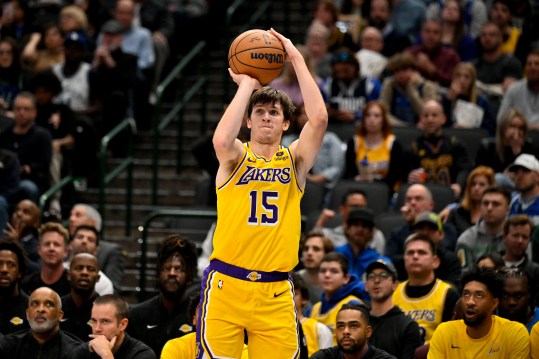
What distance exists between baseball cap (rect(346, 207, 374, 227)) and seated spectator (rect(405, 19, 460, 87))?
4.01 meters

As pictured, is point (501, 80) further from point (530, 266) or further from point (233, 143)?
point (233, 143)

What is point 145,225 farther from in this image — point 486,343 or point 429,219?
point 486,343

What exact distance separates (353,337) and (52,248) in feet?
12.1

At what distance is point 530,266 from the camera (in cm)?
1177

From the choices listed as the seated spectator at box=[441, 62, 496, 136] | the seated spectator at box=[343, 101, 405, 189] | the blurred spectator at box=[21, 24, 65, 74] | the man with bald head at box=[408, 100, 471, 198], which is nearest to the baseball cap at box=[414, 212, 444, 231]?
the man with bald head at box=[408, 100, 471, 198]

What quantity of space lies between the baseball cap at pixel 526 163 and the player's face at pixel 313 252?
2257 mm

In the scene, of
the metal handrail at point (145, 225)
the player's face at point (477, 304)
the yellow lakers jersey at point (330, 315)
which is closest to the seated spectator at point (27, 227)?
the metal handrail at point (145, 225)

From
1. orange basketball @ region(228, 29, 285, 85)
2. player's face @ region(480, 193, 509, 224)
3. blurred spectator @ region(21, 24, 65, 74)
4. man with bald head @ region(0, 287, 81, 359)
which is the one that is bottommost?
man with bald head @ region(0, 287, 81, 359)

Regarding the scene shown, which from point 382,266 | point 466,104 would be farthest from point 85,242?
point 466,104

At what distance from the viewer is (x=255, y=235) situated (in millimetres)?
8656

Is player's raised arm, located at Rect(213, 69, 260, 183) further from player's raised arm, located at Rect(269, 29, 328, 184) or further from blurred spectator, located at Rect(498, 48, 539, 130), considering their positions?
blurred spectator, located at Rect(498, 48, 539, 130)

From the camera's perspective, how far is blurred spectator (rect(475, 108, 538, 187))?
14.1 m

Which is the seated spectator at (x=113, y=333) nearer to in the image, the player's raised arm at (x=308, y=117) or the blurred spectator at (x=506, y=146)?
the player's raised arm at (x=308, y=117)

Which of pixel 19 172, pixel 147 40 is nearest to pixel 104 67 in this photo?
pixel 147 40
